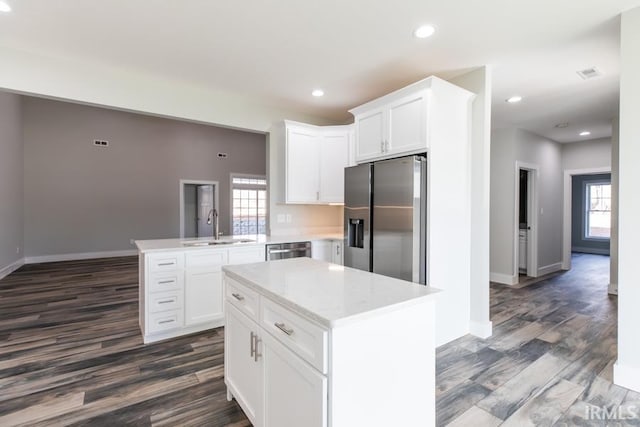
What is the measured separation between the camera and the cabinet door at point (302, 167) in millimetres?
4195

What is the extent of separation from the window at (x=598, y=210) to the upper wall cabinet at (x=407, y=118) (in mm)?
8455

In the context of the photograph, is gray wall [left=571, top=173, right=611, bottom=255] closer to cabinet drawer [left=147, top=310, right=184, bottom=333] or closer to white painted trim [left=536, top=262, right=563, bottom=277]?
white painted trim [left=536, top=262, right=563, bottom=277]

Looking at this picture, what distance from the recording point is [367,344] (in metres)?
1.20

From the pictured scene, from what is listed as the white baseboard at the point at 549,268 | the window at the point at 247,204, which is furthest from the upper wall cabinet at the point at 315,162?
the window at the point at 247,204

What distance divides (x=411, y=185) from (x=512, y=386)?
1.68 m

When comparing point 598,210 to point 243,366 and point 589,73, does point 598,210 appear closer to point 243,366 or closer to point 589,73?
point 589,73

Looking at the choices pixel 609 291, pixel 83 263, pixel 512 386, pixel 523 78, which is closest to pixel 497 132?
pixel 523 78

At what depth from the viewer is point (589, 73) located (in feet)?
10.6

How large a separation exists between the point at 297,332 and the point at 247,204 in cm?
821

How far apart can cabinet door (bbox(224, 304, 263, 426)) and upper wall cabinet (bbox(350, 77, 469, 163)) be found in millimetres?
2088

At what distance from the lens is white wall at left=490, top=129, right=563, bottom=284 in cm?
525

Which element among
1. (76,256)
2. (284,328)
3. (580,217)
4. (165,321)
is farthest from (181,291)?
(580,217)

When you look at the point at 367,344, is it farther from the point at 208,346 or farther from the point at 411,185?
the point at 208,346

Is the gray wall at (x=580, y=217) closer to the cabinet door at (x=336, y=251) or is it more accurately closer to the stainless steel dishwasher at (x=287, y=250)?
the cabinet door at (x=336, y=251)
